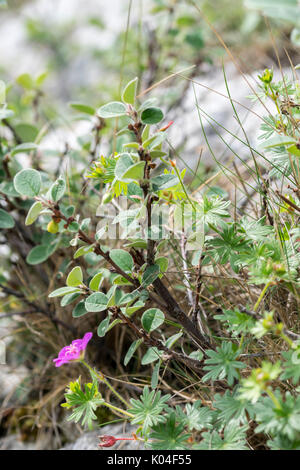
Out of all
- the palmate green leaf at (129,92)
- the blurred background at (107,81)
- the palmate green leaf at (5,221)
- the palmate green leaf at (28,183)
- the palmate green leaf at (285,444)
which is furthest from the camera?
the blurred background at (107,81)

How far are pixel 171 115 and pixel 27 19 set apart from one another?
8.89 feet

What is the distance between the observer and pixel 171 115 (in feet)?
6.98

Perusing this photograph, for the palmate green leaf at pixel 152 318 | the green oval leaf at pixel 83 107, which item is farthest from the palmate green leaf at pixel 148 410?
the green oval leaf at pixel 83 107

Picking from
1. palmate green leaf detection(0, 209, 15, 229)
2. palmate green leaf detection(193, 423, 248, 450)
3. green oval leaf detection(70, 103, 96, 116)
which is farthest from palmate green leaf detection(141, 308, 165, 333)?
green oval leaf detection(70, 103, 96, 116)

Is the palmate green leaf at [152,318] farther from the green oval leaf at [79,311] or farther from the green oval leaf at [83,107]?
the green oval leaf at [83,107]

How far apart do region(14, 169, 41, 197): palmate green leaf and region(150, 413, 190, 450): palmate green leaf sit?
0.53 meters

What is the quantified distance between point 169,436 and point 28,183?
576 mm

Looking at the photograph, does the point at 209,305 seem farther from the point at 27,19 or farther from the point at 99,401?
the point at 27,19

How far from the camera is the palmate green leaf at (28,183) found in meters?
0.92

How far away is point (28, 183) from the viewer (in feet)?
3.06

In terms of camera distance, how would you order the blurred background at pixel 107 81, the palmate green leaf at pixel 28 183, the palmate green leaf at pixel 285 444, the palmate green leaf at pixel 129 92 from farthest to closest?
the blurred background at pixel 107 81, the palmate green leaf at pixel 28 183, the palmate green leaf at pixel 129 92, the palmate green leaf at pixel 285 444

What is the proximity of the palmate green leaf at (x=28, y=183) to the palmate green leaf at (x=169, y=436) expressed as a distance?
526mm

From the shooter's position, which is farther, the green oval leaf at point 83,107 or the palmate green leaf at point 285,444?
the green oval leaf at point 83,107

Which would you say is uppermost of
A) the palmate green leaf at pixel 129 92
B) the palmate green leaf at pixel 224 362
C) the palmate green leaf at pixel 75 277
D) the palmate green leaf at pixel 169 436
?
the palmate green leaf at pixel 129 92
